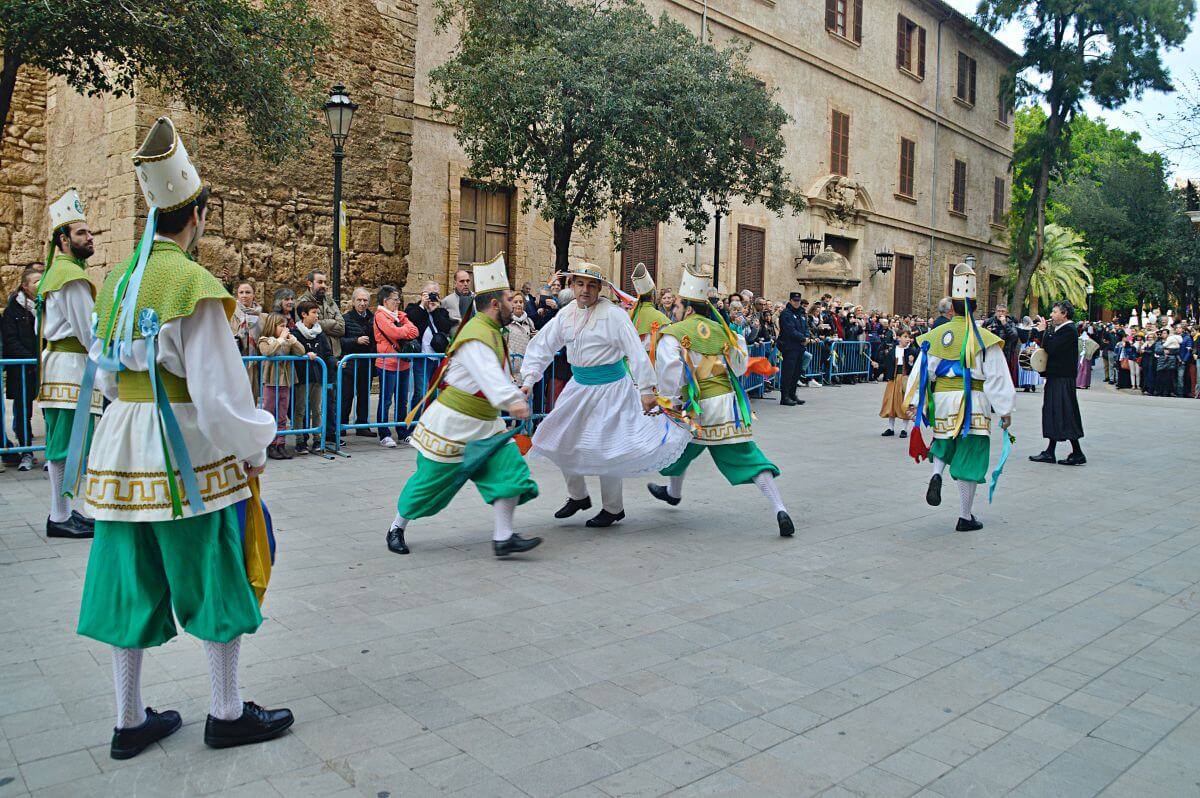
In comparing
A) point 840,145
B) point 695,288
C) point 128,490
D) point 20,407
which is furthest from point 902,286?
point 128,490

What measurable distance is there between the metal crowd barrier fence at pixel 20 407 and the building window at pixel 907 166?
2745cm

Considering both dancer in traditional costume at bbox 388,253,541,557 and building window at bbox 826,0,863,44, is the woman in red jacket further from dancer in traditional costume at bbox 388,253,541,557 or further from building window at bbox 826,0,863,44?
building window at bbox 826,0,863,44

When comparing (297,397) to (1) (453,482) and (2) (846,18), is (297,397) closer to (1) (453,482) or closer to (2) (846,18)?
(1) (453,482)

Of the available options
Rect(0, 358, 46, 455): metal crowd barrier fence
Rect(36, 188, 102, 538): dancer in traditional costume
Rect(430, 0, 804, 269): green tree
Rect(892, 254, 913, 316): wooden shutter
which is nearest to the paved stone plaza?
Rect(36, 188, 102, 538): dancer in traditional costume

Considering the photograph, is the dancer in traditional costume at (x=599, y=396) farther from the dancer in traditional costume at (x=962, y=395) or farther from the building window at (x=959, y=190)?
the building window at (x=959, y=190)

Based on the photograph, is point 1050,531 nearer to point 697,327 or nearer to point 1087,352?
point 697,327

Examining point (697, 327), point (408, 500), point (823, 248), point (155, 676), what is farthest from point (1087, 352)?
point (155, 676)

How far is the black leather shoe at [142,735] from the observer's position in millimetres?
3350

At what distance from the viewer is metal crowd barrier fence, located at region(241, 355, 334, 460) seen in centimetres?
991

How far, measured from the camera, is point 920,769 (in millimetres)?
3414

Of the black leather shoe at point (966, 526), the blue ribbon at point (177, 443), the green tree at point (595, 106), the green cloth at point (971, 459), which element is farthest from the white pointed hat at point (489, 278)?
the green tree at point (595, 106)

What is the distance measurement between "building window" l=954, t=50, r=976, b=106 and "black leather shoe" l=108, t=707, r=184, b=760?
3571 cm

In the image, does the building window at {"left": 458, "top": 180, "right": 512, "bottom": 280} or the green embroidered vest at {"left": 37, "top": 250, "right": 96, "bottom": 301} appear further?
the building window at {"left": 458, "top": 180, "right": 512, "bottom": 280}

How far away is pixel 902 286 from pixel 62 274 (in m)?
28.7
